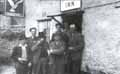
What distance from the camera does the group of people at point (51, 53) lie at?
3.68 metres

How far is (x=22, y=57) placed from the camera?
370 cm

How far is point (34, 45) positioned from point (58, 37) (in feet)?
1.20

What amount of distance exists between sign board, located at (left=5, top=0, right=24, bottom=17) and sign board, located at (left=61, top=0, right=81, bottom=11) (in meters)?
0.61

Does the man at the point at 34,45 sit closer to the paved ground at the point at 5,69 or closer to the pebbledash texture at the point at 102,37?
the paved ground at the point at 5,69

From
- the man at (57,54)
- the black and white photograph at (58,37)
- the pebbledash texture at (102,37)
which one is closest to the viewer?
the pebbledash texture at (102,37)

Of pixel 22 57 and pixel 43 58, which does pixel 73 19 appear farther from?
pixel 22 57

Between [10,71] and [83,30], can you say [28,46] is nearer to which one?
[10,71]

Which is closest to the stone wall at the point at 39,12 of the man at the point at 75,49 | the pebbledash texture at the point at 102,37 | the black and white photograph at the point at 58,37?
the black and white photograph at the point at 58,37

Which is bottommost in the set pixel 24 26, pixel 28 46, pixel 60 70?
pixel 60 70

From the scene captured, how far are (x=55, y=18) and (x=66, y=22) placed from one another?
171 millimetres

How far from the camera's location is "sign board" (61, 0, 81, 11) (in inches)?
149

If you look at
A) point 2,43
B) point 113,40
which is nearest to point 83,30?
point 113,40

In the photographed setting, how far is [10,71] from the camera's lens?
359cm

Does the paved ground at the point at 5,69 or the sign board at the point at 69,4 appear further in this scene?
the sign board at the point at 69,4
